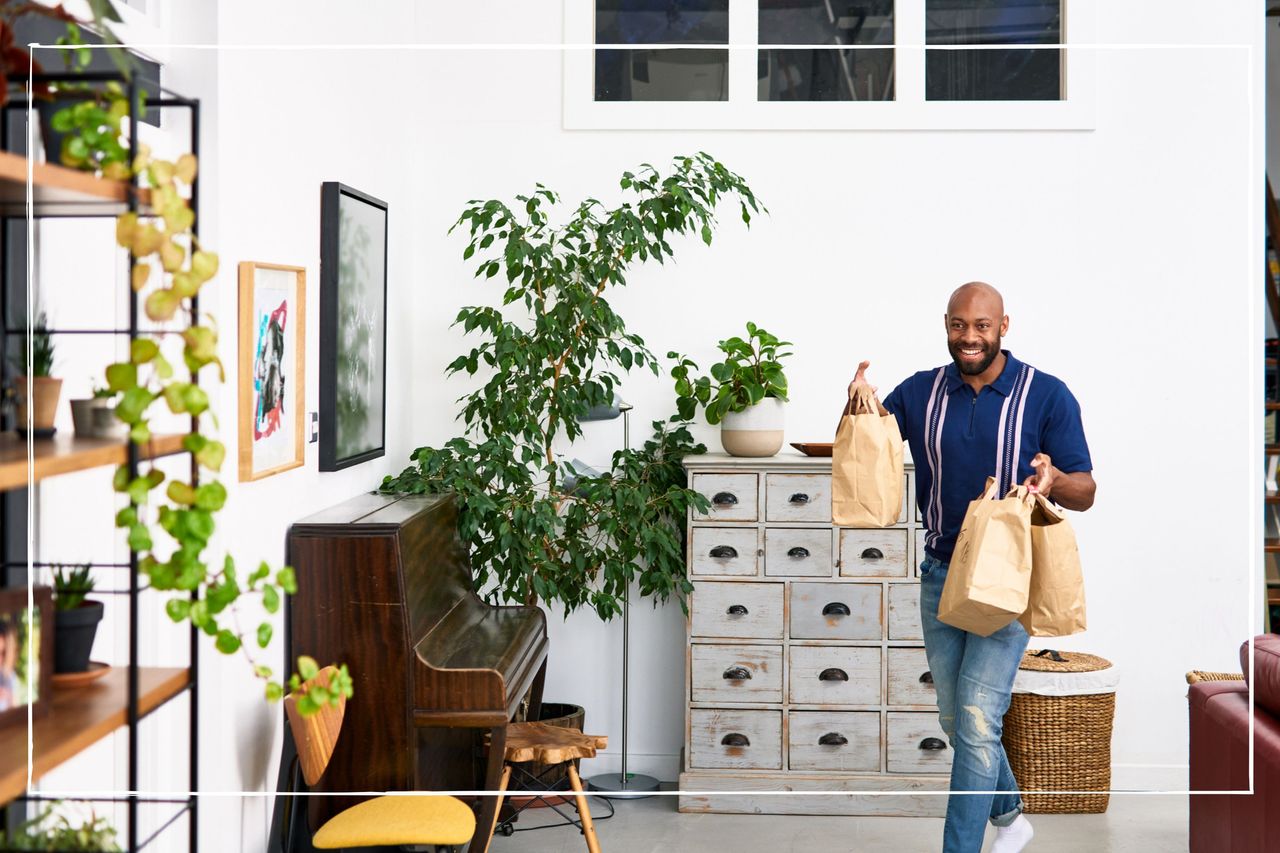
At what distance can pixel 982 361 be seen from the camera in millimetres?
2961

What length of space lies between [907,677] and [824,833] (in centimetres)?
55

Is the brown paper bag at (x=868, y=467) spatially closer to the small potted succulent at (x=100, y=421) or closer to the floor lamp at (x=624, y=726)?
the floor lamp at (x=624, y=726)

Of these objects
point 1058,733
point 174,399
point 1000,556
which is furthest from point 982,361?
point 174,399

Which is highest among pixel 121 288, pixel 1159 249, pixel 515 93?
pixel 515 93

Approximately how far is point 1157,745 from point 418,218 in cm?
319

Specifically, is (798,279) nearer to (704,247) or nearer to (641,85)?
(704,247)

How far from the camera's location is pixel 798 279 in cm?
441

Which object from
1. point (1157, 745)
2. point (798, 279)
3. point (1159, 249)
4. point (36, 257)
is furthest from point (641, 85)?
point (1157, 745)

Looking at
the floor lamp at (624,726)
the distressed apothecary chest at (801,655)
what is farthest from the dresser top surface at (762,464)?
the floor lamp at (624,726)

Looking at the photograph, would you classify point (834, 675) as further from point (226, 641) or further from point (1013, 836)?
point (226, 641)

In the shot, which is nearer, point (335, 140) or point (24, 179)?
point (24, 179)

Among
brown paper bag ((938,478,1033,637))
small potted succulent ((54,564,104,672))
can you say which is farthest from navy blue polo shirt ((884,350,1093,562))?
small potted succulent ((54,564,104,672))

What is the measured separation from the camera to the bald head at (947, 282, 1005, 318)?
2.89 meters

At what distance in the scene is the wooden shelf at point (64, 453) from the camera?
1462 millimetres
